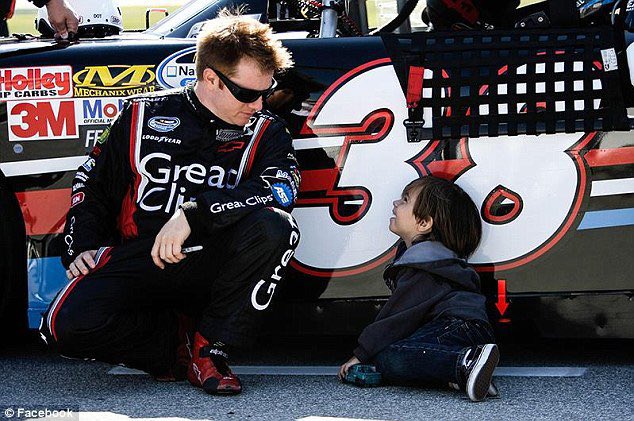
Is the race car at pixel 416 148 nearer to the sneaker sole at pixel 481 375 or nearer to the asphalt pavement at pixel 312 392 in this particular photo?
the asphalt pavement at pixel 312 392

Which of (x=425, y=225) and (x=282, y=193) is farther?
(x=425, y=225)

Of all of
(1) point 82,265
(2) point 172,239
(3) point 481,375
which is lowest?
(3) point 481,375

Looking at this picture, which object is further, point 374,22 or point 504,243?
point 374,22

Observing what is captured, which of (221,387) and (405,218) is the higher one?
(405,218)

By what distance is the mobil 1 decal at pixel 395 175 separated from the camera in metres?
3.32

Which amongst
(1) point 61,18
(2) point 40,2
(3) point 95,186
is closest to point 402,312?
(3) point 95,186

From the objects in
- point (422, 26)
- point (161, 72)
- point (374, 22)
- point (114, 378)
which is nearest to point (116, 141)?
point (161, 72)

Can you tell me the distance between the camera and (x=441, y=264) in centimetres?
331

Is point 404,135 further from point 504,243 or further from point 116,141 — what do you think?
point 116,141

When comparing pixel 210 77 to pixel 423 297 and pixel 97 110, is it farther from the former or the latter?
pixel 423 297

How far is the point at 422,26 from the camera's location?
4.16 metres

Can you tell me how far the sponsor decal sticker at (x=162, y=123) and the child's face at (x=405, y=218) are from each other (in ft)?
2.44

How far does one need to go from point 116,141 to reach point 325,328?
2.97ft

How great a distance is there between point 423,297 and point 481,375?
0.36 m
